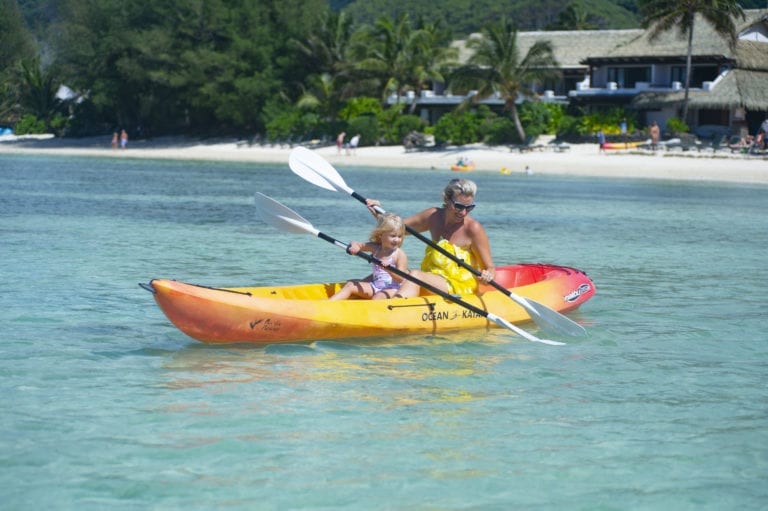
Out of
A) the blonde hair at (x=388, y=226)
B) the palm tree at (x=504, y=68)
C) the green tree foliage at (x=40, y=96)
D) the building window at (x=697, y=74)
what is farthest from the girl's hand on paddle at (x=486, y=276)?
the green tree foliage at (x=40, y=96)

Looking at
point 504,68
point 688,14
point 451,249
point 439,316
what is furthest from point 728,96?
point 439,316

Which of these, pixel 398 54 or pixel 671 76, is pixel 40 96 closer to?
pixel 398 54

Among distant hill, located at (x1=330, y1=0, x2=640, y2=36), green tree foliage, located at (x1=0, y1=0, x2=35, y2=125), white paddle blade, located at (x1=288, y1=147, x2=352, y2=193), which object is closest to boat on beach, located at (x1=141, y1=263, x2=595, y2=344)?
white paddle blade, located at (x1=288, y1=147, x2=352, y2=193)

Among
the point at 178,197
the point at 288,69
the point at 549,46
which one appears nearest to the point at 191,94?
the point at 288,69

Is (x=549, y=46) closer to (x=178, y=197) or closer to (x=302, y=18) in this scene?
(x=302, y=18)

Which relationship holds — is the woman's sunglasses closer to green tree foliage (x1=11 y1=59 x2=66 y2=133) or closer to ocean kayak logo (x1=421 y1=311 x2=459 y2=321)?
ocean kayak logo (x1=421 y1=311 x2=459 y2=321)

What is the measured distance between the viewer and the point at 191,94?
60594 millimetres

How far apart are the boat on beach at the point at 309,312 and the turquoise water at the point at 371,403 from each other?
161 mm

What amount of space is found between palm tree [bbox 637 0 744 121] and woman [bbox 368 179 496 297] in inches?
1430

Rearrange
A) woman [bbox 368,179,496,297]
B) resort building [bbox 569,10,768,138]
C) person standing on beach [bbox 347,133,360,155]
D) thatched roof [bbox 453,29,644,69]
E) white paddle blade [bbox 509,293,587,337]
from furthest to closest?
thatched roof [bbox 453,29,644,69], person standing on beach [bbox 347,133,360,155], resort building [bbox 569,10,768,138], white paddle blade [bbox 509,293,587,337], woman [bbox 368,179,496,297]

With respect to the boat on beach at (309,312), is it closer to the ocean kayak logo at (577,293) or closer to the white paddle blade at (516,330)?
the white paddle blade at (516,330)

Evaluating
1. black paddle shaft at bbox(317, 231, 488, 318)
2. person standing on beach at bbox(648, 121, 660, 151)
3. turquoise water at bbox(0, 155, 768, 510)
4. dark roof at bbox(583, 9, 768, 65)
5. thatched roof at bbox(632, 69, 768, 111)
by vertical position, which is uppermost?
dark roof at bbox(583, 9, 768, 65)

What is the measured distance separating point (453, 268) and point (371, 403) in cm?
261

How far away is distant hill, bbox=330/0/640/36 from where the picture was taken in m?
99.4
